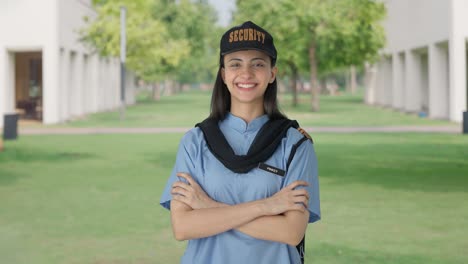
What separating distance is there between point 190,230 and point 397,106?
46.0m

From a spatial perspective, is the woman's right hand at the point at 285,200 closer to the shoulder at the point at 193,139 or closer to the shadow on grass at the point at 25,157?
the shoulder at the point at 193,139

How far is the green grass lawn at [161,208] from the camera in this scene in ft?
27.0

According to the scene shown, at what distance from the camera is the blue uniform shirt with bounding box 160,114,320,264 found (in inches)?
124

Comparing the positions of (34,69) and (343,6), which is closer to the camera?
(34,69)

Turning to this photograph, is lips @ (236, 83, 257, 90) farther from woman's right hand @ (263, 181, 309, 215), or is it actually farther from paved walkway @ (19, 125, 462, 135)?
paved walkway @ (19, 125, 462, 135)

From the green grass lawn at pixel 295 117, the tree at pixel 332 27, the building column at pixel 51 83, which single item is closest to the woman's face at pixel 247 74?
the green grass lawn at pixel 295 117

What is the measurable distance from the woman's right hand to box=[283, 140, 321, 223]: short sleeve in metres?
0.04

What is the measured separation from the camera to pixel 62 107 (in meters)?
35.6

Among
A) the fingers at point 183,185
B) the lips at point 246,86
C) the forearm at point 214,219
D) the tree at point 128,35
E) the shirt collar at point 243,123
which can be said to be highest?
the tree at point 128,35

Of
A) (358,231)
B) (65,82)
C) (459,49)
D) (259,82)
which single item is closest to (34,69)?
(65,82)

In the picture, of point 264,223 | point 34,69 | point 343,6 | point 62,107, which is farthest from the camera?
point 343,6

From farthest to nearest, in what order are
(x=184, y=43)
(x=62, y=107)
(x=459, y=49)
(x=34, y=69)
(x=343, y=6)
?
(x=184, y=43) → (x=343, y=6) → (x=34, y=69) → (x=62, y=107) → (x=459, y=49)

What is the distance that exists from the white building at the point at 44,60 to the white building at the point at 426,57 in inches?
675

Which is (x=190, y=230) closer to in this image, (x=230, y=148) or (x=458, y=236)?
(x=230, y=148)
